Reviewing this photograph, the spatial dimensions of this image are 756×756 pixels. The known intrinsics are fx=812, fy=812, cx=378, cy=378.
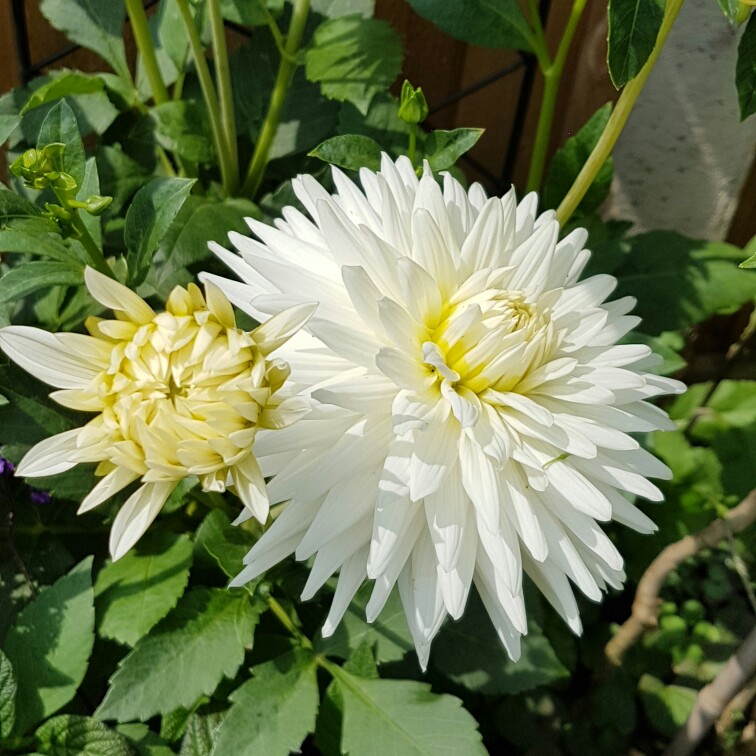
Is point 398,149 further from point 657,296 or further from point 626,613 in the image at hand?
point 626,613

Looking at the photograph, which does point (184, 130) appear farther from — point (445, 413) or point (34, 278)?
point (445, 413)

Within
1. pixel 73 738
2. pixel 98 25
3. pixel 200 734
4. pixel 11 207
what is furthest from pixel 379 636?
pixel 98 25

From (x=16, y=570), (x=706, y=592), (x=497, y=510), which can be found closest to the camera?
(x=497, y=510)

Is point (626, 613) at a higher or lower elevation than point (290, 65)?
lower

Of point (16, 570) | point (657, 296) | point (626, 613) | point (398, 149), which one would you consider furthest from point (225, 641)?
point (626, 613)

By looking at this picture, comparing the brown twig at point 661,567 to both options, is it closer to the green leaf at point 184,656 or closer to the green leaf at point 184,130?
the green leaf at point 184,656

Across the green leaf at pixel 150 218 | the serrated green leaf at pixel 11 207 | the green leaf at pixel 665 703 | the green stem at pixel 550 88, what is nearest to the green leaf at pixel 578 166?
the green stem at pixel 550 88
